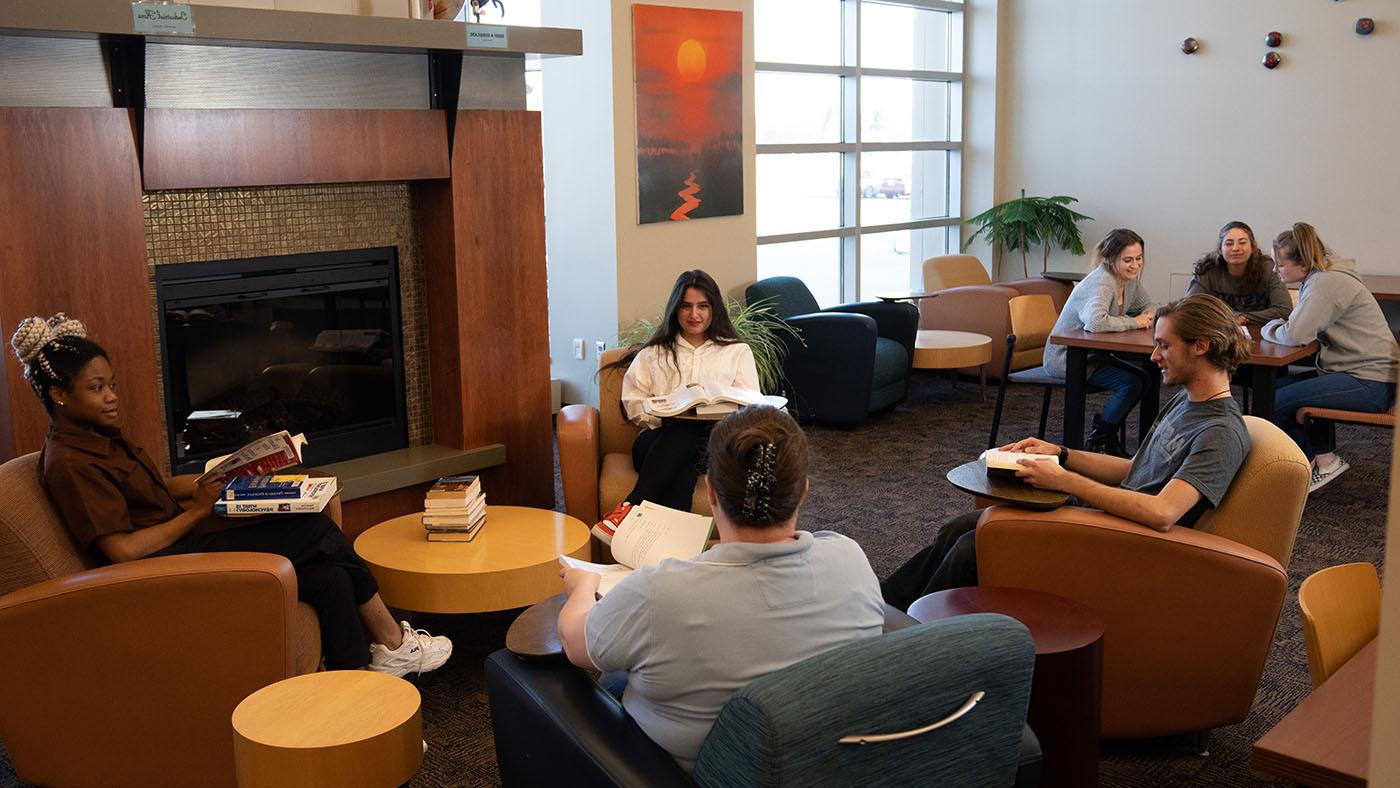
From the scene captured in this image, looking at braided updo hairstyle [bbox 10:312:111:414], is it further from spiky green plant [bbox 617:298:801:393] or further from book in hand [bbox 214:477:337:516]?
spiky green plant [bbox 617:298:801:393]

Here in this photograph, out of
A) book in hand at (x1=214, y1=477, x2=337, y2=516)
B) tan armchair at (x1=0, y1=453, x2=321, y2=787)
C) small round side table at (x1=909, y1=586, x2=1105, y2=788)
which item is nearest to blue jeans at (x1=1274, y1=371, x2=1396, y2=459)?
small round side table at (x1=909, y1=586, x2=1105, y2=788)

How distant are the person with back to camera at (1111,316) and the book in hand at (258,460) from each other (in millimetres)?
3671

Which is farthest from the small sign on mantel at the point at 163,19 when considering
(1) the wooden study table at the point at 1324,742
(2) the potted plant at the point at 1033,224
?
(2) the potted plant at the point at 1033,224

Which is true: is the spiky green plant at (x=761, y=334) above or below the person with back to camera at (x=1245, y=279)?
below

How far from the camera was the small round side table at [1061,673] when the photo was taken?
102 inches

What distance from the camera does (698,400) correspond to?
426cm

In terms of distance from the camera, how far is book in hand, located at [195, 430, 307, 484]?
3311mm

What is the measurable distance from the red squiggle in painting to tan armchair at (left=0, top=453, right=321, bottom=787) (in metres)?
4.13

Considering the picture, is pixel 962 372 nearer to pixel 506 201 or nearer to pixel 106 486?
pixel 506 201

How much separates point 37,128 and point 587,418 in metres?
1.92

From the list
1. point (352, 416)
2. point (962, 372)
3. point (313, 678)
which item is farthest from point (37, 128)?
point (962, 372)

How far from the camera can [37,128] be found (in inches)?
135

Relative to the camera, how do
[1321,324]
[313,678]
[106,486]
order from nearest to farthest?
[313,678]
[106,486]
[1321,324]

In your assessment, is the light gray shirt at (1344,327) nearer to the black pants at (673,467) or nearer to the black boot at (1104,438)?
the black boot at (1104,438)
